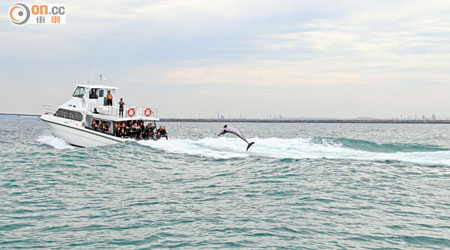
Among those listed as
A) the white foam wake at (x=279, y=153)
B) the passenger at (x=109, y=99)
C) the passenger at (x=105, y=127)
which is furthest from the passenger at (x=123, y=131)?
the passenger at (x=109, y=99)

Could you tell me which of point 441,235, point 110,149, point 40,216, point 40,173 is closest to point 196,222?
point 40,216

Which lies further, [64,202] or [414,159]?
[414,159]

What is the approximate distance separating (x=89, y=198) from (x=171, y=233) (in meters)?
4.43

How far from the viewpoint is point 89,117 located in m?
28.7

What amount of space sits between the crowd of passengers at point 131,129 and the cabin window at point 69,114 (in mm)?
1526

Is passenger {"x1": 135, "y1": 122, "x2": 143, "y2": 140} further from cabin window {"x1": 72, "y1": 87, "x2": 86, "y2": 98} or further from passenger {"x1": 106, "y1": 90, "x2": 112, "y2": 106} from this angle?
cabin window {"x1": 72, "y1": 87, "x2": 86, "y2": 98}

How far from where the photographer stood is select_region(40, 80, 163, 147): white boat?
27219 millimetres

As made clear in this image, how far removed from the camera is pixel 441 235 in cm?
887

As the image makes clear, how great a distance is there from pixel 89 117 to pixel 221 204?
20287 mm

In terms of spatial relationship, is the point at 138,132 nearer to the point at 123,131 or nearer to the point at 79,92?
the point at 123,131

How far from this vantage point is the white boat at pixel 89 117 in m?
27.2

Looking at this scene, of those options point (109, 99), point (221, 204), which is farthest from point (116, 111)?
point (221, 204)

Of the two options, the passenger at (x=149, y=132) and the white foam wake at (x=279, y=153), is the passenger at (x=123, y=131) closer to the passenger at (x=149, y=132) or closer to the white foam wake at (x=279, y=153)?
the white foam wake at (x=279, y=153)

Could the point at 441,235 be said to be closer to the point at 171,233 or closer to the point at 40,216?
the point at 171,233
